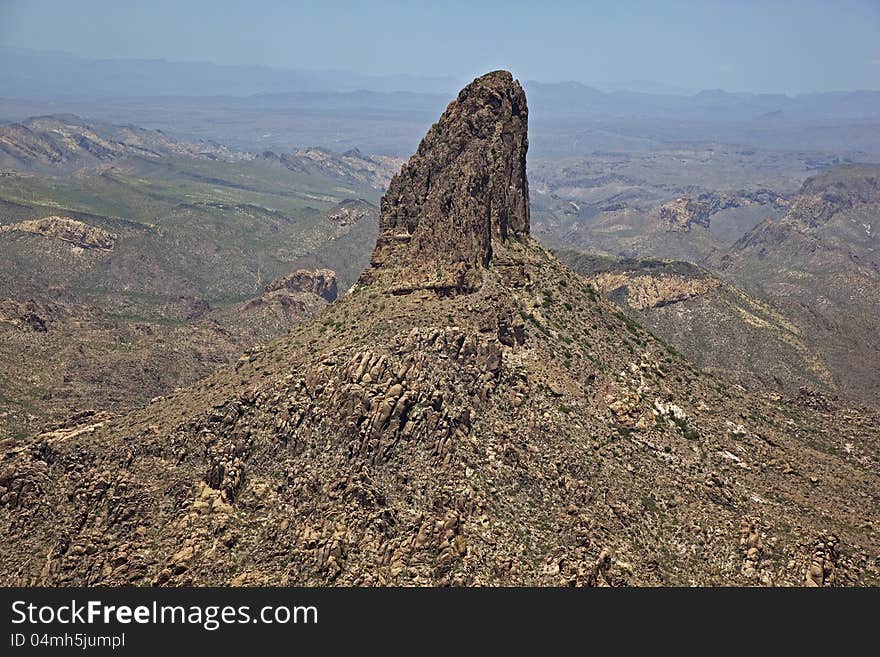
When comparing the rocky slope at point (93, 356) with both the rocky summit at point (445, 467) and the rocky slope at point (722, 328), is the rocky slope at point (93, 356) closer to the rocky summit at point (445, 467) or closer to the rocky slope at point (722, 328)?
the rocky summit at point (445, 467)

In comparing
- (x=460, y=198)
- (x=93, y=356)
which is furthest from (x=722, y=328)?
(x=93, y=356)

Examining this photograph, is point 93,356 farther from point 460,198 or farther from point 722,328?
point 722,328

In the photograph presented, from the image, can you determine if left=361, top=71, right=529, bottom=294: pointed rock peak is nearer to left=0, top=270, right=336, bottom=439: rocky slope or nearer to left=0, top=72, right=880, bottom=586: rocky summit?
left=0, top=72, right=880, bottom=586: rocky summit

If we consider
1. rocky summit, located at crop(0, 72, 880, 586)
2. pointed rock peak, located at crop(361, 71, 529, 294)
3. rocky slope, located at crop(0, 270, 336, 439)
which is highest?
pointed rock peak, located at crop(361, 71, 529, 294)

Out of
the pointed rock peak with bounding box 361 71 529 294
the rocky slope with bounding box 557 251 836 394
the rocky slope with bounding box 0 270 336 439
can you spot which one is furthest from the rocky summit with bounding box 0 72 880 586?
the rocky slope with bounding box 557 251 836 394

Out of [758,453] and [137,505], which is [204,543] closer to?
[137,505]

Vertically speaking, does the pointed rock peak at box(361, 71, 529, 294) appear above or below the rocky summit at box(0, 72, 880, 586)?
above

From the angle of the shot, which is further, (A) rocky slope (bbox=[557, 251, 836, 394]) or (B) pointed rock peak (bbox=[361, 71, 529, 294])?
(A) rocky slope (bbox=[557, 251, 836, 394])
